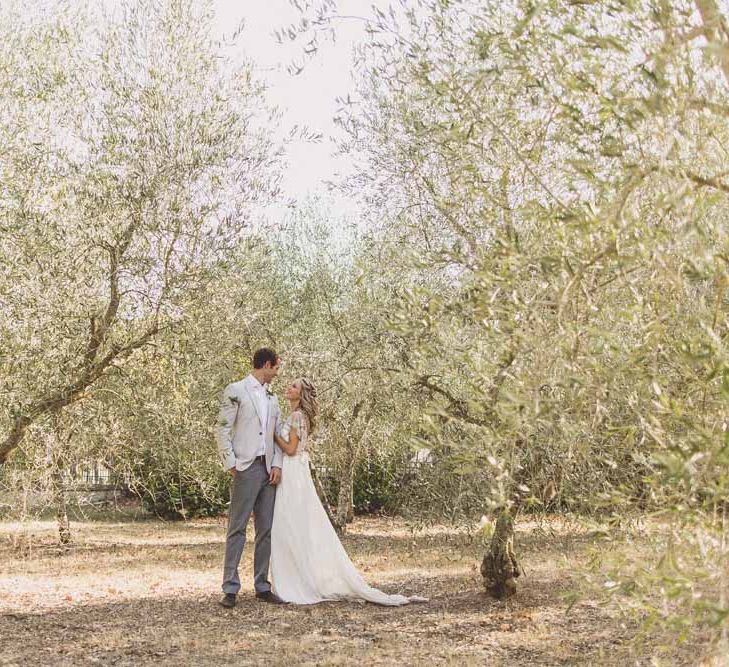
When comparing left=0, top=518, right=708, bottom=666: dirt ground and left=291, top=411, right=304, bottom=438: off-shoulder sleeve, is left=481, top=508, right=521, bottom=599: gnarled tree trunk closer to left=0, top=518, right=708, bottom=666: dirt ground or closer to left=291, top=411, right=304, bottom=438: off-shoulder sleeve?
left=0, top=518, right=708, bottom=666: dirt ground

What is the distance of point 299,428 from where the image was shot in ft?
31.4

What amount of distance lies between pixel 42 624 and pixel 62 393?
2367 millimetres

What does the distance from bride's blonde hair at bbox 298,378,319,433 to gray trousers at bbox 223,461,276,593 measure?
26.9 inches

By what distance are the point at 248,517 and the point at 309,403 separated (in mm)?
1337

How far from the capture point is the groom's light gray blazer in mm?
9031

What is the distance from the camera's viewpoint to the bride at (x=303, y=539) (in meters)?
9.49

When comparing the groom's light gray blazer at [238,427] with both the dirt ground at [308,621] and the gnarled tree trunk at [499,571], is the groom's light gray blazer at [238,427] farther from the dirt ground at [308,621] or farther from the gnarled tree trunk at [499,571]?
the gnarled tree trunk at [499,571]

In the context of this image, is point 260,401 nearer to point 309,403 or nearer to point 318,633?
point 309,403

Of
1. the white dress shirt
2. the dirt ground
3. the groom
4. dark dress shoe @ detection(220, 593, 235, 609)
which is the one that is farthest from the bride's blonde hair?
dark dress shoe @ detection(220, 593, 235, 609)

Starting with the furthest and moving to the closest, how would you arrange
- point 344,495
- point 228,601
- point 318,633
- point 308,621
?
point 344,495 < point 228,601 < point 308,621 < point 318,633

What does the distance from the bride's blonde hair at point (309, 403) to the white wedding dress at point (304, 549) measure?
3.2 inches

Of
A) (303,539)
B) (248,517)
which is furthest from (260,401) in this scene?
(303,539)

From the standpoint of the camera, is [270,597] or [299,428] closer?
[270,597]

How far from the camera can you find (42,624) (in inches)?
332
